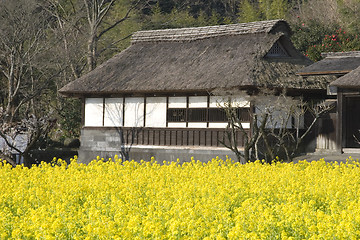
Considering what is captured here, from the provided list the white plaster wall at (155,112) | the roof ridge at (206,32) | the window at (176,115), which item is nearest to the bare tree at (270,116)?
the window at (176,115)

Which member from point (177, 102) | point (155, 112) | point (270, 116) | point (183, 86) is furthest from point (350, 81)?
point (155, 112)

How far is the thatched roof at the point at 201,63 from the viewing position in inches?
933

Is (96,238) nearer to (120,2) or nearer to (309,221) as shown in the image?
(309,221)

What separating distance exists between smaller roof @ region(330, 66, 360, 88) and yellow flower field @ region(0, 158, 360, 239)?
514 cm

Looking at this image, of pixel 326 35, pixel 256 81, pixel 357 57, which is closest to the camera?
pixel 256 81

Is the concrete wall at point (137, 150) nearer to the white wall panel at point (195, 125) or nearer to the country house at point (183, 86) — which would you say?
the country house at point (183, 86)

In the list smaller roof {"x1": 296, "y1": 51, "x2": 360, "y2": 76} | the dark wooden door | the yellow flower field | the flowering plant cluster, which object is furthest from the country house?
the yellow flower field

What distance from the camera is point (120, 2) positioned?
4525 cm

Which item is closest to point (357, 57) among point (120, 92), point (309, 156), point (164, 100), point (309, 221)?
point (309, 156)

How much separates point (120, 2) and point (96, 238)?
38.8 meters

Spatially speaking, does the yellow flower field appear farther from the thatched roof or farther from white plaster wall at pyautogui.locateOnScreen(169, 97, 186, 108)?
white plaster wall at pyautogui.locateOnScreen(169, 97, 186, 108)

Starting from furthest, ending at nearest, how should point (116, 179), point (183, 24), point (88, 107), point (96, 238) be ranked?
point (183, 24)
point (88, 107)
point (116, 179)
point (96, 238)

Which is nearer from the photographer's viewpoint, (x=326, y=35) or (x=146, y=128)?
(x=146, y=128)

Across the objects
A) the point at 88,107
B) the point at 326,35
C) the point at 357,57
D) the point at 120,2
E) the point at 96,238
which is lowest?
the point at 96,238
